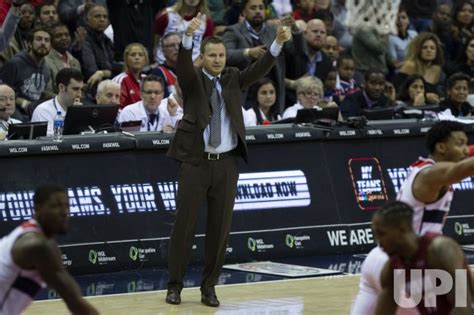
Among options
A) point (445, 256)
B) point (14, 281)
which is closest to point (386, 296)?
point (445, 256)

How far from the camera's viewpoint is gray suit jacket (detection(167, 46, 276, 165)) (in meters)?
12.5

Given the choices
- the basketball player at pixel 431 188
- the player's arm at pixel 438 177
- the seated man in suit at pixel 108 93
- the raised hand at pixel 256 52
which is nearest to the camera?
the basketball player at pixel 431 188

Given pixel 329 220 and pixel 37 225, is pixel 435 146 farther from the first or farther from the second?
pixel 329 220

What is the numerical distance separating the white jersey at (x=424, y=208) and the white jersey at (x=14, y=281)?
277cm

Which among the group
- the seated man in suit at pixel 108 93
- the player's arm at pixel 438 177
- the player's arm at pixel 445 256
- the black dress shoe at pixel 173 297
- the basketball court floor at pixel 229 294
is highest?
the player's arm at pixel 438 177

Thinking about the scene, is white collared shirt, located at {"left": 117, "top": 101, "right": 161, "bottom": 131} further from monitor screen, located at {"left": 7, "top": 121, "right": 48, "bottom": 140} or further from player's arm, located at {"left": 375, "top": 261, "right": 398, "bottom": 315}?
player's arm, located at {"left": 375, "top": 261, "right": 398, "bottom": 315}

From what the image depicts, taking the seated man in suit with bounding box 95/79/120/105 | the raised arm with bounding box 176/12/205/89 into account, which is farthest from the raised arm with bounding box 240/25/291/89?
the seated man in suit with bounding box 95/79/120/105

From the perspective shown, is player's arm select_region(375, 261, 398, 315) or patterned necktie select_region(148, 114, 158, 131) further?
patterned necktie select_region(148, 114, 158, 131)

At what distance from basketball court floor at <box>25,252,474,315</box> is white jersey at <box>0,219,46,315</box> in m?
4.13

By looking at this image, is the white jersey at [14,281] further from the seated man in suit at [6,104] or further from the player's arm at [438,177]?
the seated man in suit at [6,104]

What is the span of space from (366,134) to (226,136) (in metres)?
3.43

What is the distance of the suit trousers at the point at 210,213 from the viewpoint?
12547mm

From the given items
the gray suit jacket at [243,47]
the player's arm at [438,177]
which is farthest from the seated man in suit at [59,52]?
the player's arm at [438,177]

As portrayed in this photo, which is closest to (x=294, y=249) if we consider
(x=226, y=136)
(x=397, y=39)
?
(x=226, y=136)
